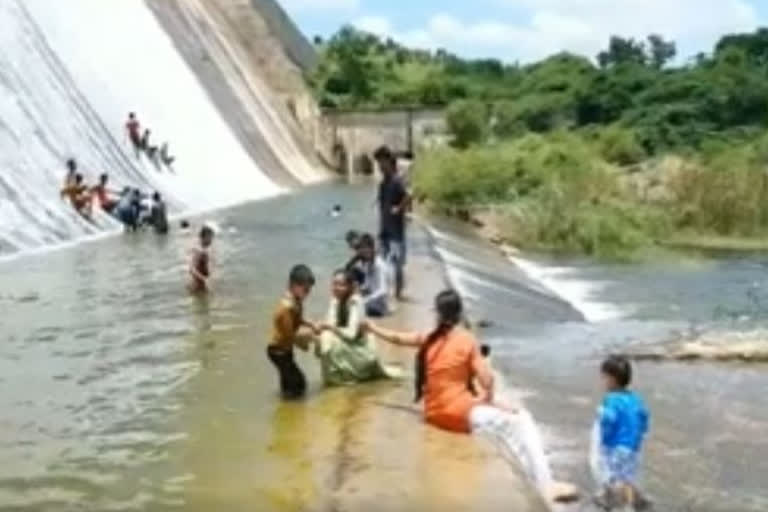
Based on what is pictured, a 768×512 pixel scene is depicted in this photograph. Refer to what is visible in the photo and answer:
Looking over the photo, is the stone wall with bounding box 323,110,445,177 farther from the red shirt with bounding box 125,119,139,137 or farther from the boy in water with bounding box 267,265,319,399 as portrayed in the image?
the boy in water with bounding box 267,265,319,399

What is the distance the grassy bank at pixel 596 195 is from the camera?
98.2 ft

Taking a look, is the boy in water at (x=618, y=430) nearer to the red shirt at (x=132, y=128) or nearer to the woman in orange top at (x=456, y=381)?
the woman in orange top at (x=456, y=381)

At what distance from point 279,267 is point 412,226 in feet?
31.7

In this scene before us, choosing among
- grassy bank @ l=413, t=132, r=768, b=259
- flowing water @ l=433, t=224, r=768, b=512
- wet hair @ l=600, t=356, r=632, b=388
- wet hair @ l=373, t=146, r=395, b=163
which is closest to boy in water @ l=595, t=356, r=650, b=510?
wet hair @ l=600, t=356, r=632, b=388

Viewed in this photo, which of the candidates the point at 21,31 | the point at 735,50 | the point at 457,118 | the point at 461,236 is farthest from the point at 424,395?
the point at 735,50

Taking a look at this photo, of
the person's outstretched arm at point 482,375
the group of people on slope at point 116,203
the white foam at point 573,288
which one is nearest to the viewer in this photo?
the person's outstretched arm at point 482,375

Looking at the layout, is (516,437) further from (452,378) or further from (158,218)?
(158,218)

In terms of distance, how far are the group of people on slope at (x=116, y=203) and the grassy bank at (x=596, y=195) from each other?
7514mm

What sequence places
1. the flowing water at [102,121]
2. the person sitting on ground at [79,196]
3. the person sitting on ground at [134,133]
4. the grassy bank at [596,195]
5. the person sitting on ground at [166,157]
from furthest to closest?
the person sitting on ground at [166,157], the person sitting on ground at [134,133], the grassy bank at [596,195], the person sitting on ground at [79,196], the flowing water at [102,121]

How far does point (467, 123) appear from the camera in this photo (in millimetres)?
57375

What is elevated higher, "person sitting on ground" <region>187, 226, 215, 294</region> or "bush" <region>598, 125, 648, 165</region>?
"bush" <region>598, 125, 648, 165</region>

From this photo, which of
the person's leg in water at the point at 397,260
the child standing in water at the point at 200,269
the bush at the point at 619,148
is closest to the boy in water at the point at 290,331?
the person's leg in water at the point at 397,260

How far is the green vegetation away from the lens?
103 ft

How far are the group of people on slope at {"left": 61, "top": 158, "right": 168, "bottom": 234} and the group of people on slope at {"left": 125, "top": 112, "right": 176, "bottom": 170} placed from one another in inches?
225
